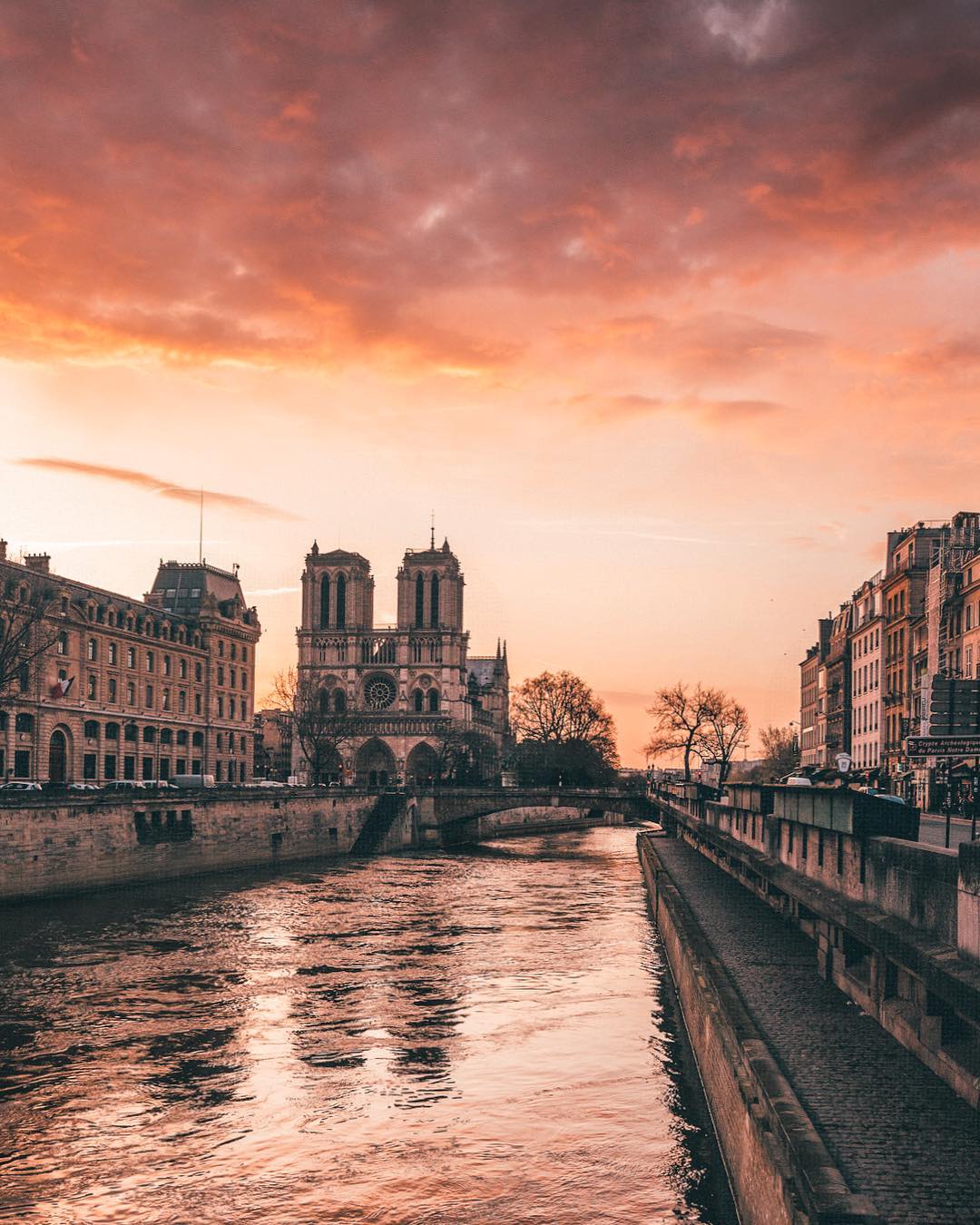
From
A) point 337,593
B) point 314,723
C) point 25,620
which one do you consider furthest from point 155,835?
point 337,593

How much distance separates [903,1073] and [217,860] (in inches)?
2158

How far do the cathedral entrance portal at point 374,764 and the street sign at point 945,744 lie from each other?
15463 centimetres

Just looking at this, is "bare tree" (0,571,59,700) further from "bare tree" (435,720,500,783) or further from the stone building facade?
"bare tree" (435,720,500,783)

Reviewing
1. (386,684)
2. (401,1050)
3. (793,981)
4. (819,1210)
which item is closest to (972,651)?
(793,981)

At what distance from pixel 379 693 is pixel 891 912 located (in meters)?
166

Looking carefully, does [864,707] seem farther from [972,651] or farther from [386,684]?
[386,684]

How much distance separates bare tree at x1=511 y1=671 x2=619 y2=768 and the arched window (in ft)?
108

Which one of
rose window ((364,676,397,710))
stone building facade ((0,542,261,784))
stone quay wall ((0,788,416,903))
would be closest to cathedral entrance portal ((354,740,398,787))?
rose window ((364,676,397,710))

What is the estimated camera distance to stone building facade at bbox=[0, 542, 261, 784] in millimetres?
87375

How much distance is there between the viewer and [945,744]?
21391mm

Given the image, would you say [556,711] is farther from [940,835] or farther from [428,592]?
[940,835]

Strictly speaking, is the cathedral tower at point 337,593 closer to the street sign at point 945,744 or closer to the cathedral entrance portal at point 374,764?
the cathedral entrance portal at point 374,764

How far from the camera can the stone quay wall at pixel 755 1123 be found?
1288 cm

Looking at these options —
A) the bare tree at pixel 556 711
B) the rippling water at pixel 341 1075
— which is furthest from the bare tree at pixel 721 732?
the rippling water at pixel 341 1075
